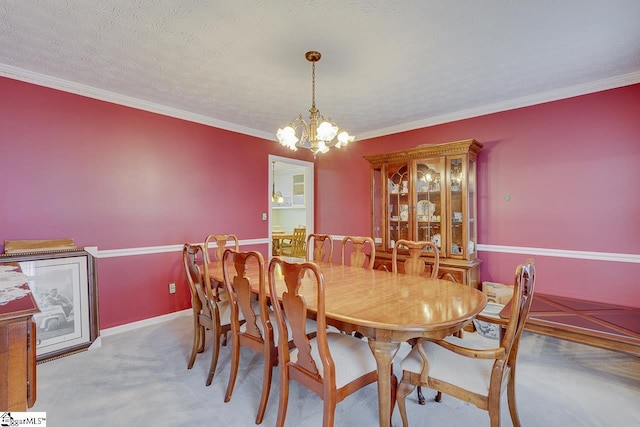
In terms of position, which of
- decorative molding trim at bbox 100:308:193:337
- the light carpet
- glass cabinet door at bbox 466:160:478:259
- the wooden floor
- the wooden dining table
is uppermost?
glass cabinet door at bbox 466:160:478:259

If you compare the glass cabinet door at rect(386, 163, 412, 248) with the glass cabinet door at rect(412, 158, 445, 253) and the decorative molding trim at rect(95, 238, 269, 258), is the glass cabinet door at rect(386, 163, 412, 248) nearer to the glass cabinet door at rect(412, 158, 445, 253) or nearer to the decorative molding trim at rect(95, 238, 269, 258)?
the glass cabinet door at rect(412, 158, 445, 253)

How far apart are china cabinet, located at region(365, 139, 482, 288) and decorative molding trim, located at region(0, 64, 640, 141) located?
1.77ft

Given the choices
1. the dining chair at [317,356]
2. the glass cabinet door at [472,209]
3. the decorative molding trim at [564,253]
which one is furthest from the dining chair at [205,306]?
the decorative molding trim at [564,253]

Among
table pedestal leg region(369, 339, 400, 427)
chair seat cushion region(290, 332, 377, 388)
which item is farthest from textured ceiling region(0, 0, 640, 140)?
chair seat cushion region(290, 332, 377, 388)

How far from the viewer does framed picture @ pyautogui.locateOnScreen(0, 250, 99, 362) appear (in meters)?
2.44

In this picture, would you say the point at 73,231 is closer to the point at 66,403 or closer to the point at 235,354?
the point at 66,403

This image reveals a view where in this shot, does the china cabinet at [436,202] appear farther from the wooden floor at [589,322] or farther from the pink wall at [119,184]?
the pink wall at [119,184]

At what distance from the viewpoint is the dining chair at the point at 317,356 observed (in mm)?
1426

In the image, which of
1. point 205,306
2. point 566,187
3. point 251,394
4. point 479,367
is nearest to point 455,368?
point 479,367

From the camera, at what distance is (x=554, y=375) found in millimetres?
2260

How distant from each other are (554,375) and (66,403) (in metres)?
3.43

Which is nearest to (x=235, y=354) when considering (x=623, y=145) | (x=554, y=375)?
(x=554, y=375)

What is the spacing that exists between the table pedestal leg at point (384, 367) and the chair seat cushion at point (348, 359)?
0.15m

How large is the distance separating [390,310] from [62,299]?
2755mm
